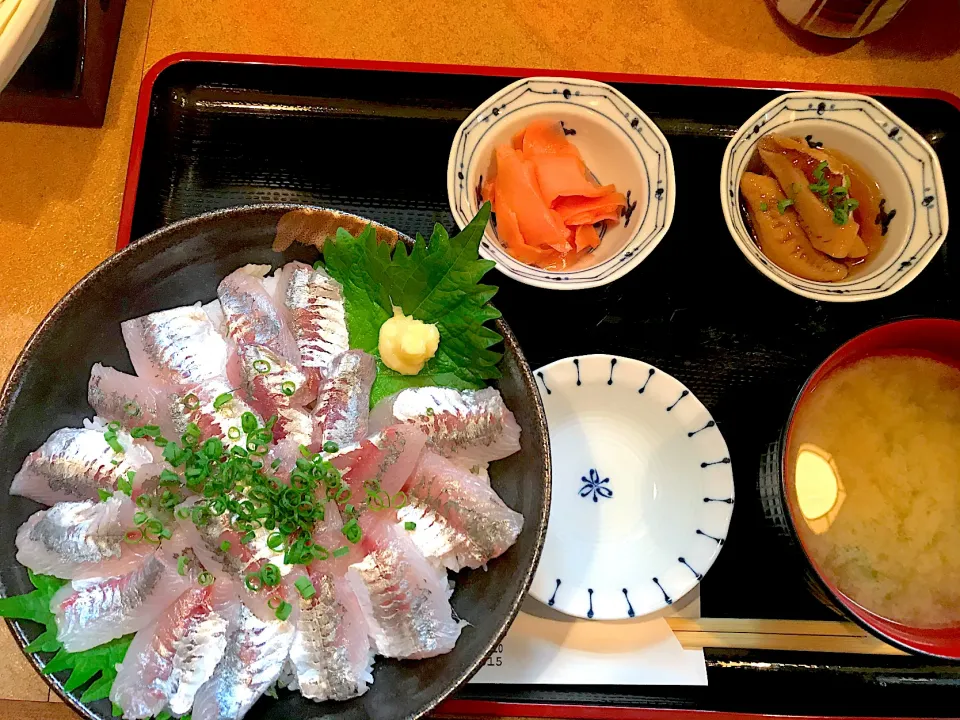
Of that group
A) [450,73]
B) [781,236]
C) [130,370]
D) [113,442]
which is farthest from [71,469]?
[781,236]

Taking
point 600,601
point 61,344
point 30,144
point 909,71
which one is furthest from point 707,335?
point 30,144

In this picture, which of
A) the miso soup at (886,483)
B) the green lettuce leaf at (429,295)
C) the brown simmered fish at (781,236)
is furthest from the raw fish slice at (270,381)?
the brown simmered fish at (781,236)

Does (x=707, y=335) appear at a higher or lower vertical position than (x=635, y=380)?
higher

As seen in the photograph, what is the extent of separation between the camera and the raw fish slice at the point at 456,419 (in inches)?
46.6

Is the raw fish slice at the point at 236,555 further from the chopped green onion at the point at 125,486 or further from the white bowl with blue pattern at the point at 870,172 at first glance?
the white bowl with blue pattern at the point at 870,172

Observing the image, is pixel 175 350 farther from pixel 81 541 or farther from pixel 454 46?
pixel 454 46

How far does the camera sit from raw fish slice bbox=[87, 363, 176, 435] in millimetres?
1191

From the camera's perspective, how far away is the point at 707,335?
1.60m

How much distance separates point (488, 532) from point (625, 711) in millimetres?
537

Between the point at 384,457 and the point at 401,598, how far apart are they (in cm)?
23

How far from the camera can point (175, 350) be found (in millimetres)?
1211

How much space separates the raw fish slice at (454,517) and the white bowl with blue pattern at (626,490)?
0.25m

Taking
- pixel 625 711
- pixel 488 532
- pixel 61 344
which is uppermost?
pixel 61 344

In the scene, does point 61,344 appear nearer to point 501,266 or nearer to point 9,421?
point 9,421
